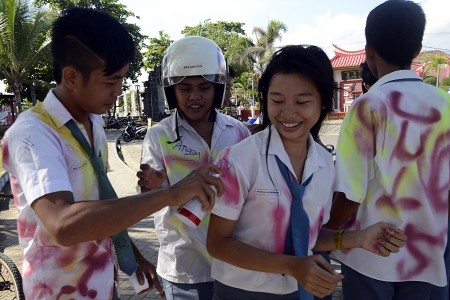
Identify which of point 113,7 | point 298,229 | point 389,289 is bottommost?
point 389,289

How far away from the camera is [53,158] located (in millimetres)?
1211

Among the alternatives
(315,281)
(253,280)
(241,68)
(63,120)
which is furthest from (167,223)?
(241,68)

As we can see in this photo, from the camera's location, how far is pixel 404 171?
5.47 ft

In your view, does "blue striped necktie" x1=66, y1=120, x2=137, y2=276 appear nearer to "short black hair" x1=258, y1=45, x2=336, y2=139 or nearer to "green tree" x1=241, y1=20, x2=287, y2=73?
"short black hair" x1=258, y1=45, x2=336, y2=139

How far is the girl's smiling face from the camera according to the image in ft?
→ 4.73

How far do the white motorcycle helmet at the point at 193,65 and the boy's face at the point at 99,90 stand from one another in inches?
19.2

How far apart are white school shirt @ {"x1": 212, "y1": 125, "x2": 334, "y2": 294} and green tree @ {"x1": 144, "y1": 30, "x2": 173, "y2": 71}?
34.3 meters

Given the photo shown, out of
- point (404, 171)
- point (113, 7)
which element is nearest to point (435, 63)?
point (113, 7)

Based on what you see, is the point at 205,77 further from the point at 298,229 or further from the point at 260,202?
the point at 298,229

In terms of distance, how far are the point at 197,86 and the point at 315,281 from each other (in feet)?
3.60

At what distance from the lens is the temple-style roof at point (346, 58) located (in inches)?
1062

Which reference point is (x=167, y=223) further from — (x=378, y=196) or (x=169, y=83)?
(x=378, y=196)

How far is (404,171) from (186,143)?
95cm

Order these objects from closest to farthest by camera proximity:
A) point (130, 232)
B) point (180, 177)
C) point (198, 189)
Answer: point (198, 189)
point (180, 177)
point (130, 232)
